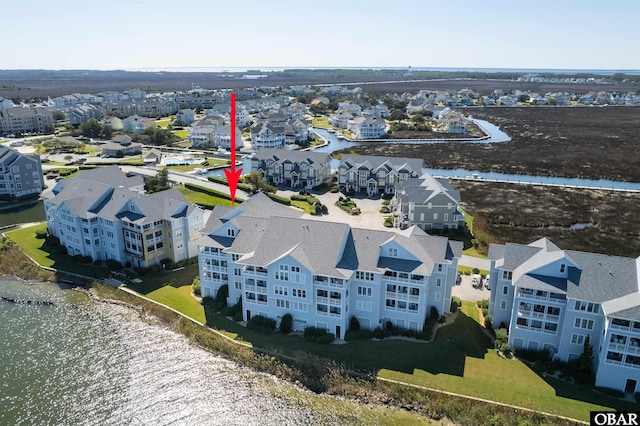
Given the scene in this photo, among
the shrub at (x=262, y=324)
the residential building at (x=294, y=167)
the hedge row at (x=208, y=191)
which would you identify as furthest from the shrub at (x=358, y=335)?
the residential building at (x=294, y=167)

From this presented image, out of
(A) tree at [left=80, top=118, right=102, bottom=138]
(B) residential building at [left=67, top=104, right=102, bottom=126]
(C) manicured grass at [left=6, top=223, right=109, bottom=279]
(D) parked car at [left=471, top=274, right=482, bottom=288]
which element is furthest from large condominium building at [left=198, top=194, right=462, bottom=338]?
(B) residential building at [left=67, top=104, right=102, bottom=126]

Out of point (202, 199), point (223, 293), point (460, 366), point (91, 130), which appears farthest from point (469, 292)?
point (91, 130)

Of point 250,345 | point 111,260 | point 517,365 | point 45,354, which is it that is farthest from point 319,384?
point 111,260

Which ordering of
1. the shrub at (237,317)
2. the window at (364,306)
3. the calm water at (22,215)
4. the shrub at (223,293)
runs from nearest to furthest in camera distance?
the window at (364,306) → the shrub at (237,317) → the shrub at (223,293) → the calm water at (22,215)

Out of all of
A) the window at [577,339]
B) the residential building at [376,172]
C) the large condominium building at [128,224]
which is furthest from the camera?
the residential building at [376,172]

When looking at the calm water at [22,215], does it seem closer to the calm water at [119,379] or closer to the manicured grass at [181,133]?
the calm water at [119,379]
